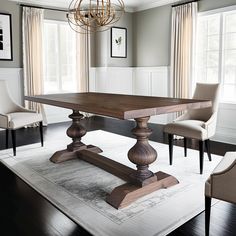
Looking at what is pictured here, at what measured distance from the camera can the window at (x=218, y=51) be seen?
454 centimetres

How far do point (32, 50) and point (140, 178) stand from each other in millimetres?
4049

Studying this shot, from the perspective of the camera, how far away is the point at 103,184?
2.77 m

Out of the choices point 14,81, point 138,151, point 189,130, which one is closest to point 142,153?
point 138,151

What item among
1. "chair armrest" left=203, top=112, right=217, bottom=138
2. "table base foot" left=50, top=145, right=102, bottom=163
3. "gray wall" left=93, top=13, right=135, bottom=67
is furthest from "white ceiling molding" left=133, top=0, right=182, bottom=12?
"table base foot" left=50, top=145, right=102, bottom=163

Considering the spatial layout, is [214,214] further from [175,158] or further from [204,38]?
[204,38]

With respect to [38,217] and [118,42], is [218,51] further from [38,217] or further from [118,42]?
[38,217]

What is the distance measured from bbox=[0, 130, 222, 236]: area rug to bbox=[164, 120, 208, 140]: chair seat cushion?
1.27 feet

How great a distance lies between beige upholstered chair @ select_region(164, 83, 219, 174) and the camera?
3068 mm

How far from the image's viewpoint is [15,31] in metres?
5.46

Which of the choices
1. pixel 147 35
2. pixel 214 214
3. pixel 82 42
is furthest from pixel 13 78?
pixel 214 214

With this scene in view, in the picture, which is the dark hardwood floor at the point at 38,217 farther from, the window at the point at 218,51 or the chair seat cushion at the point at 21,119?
the window at the point at 218,51

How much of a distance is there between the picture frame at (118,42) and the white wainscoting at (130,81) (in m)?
0.33

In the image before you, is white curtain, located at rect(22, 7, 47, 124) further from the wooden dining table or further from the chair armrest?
the chair armrest

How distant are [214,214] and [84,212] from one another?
1.01 m
